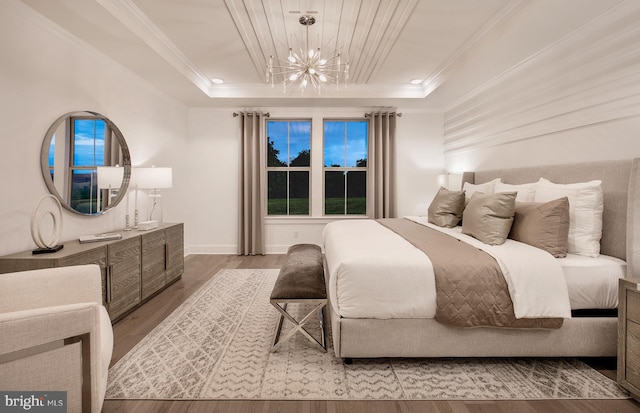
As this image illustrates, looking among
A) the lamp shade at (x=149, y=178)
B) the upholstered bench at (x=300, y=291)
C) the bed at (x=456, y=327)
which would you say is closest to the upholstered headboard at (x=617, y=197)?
the bed at (x=456, y=327)

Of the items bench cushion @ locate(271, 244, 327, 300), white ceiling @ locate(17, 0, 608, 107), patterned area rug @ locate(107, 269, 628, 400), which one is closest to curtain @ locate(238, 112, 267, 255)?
white ceiling @ locate(17, 0, 608, 107)

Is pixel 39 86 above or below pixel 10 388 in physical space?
above

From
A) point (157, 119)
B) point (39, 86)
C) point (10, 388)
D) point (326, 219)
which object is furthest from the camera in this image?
point (326, 219)

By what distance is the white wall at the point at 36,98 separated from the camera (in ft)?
6.92

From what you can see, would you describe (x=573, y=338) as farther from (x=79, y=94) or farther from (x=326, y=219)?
(x=79, y=94)

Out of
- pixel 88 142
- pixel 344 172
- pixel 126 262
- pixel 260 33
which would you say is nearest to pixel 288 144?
pixel 344 172

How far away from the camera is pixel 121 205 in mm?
3322

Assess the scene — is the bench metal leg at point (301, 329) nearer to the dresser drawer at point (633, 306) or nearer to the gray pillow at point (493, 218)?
the gray pillow at point (493, 218)

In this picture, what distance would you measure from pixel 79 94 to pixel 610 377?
471cm

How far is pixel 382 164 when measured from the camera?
505 centimetres

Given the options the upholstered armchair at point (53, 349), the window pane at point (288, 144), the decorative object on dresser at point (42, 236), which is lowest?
the upholstered armchair at point (53, 349)

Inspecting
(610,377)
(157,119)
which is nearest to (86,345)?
(610,377)

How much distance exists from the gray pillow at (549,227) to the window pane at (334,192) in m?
3.37

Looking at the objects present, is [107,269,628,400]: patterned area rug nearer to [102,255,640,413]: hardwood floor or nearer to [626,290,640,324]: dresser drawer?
[102,255,640,413]: hardwood floor
